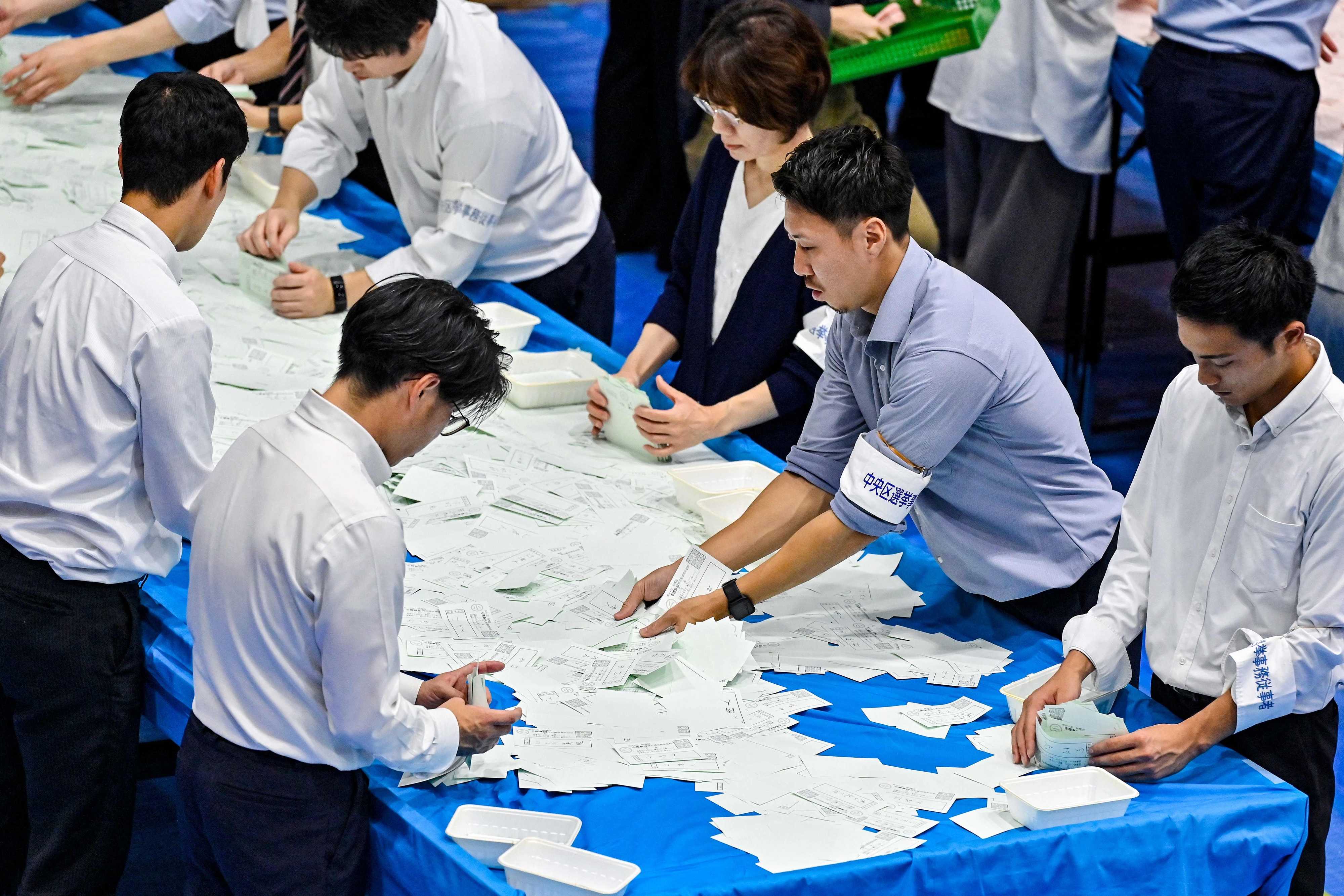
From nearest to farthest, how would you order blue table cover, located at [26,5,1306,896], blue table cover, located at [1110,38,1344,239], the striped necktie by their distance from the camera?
blue table cover, located at [26,5,1306,896] → blue table cover, located at [1110,38,1344,239] → the striped necktie

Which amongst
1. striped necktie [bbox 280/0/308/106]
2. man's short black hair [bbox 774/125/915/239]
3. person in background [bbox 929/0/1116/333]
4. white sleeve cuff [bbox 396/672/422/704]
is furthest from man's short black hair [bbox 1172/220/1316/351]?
striped necktie [bbox 280/0/308/106]

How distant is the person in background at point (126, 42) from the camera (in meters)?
4.71

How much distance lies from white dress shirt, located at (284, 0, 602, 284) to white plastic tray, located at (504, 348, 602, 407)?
36 cm

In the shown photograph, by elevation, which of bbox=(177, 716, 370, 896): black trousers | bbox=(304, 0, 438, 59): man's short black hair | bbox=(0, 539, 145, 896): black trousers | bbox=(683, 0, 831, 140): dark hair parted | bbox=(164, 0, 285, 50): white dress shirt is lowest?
bbox=(0, 539, 145, 896): black trousers

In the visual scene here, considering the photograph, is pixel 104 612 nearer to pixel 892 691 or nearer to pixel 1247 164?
pixel 892 691

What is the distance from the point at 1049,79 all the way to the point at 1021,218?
1.60 ft

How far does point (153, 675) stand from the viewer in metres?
2.47

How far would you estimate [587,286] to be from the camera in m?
4.12

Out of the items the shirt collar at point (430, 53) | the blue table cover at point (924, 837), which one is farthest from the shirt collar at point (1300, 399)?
the shirt collar at point (430, 53)

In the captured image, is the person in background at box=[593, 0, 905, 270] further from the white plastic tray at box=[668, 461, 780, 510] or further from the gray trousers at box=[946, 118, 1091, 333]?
the white plastic tray at box=[668, 461, 780, 510]

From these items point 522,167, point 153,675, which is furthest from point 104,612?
point 522,167

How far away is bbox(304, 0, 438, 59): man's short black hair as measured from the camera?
10.6 feet

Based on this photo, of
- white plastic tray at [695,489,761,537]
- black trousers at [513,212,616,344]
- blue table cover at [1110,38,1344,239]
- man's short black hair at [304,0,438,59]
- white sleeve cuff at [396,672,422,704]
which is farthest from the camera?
blue table cover at [1110,38,1344,239]

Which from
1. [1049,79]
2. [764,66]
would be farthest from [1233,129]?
[764,66]
